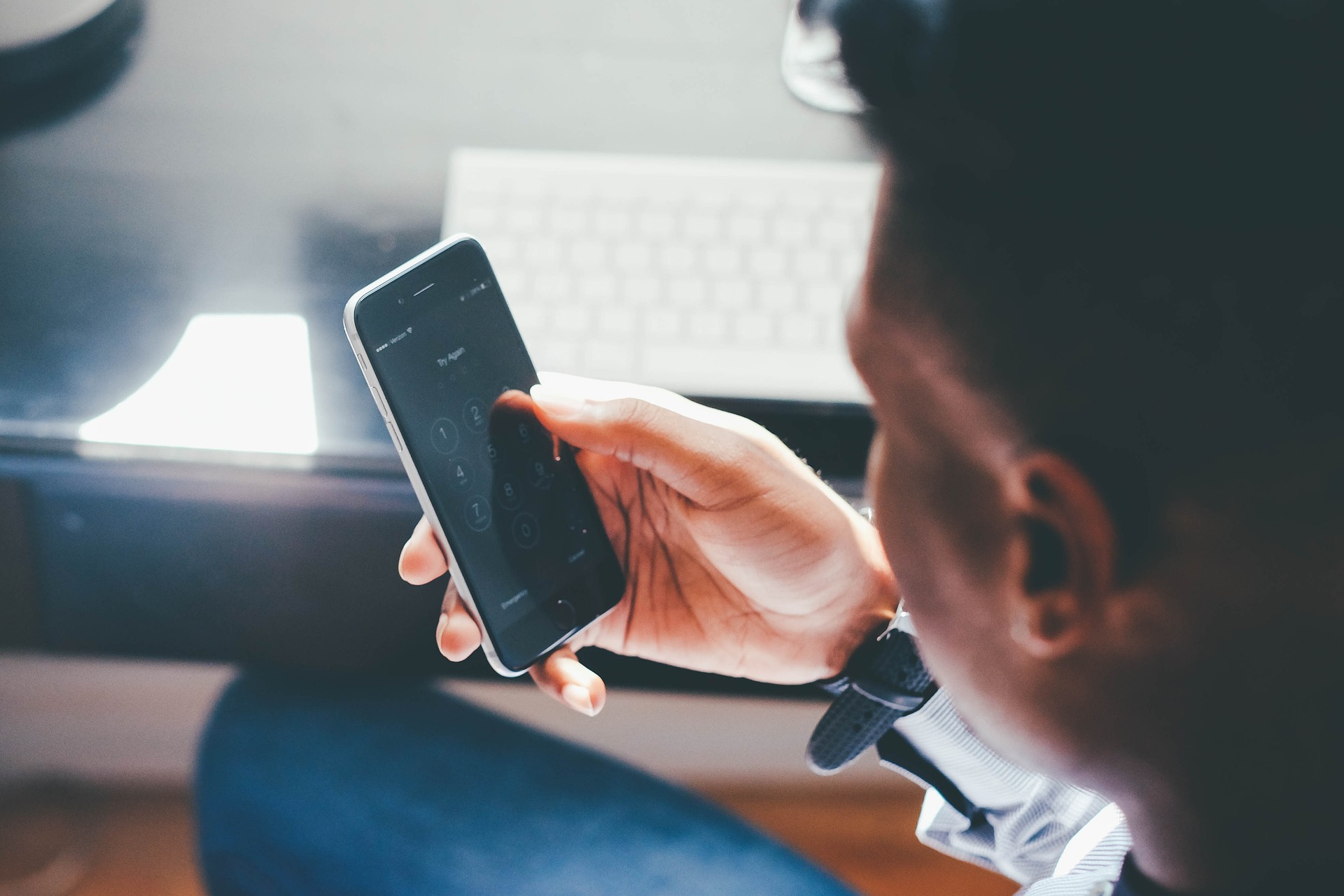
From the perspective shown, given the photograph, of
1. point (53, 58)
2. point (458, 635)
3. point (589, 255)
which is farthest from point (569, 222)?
point (53, 58)

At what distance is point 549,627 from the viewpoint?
0.51 meters

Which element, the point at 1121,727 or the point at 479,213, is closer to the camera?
the point at 1121,727

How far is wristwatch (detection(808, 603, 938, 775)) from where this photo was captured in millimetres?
565

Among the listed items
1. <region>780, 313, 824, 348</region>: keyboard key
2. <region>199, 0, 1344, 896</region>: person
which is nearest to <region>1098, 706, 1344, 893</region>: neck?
<region>199, 0, 1344, 896</region>: person

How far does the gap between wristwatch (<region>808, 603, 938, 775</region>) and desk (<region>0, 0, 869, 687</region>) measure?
0.09m

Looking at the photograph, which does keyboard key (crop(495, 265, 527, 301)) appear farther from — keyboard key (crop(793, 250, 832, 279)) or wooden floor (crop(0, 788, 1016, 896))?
wooden floor (crop(0, 788, 1016, 896))

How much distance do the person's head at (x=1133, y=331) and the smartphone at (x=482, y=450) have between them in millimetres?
232

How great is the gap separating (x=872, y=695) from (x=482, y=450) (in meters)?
0.27

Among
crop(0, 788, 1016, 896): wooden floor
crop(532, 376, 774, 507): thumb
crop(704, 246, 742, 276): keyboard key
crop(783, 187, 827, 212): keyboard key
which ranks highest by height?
crop(783, 187, 827, 212): keyboard key

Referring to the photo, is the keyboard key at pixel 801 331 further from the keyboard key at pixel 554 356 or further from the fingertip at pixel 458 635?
the fingertip at pixel 458 635

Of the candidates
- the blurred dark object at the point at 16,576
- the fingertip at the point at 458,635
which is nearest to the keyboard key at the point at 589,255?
the fingertip at the point at 458,635

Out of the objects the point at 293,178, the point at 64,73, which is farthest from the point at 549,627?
the point at 64,73

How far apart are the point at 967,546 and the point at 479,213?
354 mm

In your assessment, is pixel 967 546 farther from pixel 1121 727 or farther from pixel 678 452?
pixel 678 452
